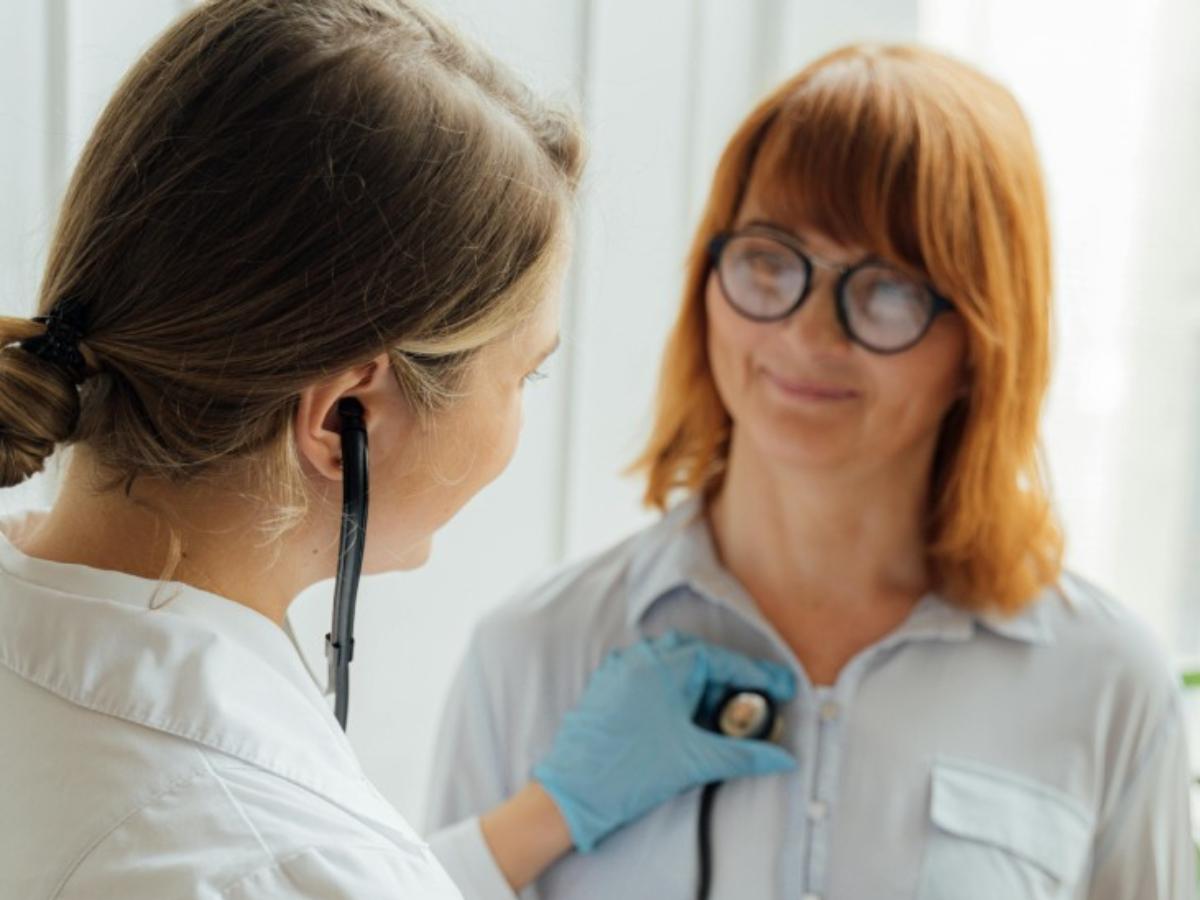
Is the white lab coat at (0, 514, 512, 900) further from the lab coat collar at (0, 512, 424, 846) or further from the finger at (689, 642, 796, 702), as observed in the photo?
the finger at (689, 642, 796, 702)

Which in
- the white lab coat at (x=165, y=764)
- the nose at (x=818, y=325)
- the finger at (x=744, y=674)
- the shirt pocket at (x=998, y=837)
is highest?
the nose at (x=818, y=325)

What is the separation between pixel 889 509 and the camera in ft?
4.93

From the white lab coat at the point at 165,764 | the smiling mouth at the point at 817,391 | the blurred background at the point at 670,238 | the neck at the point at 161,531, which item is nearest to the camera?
the white lab coat at the point at 165,764

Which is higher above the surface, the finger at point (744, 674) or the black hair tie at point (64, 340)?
the black hair tie at point (64, 340)

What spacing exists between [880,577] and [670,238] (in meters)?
0.53

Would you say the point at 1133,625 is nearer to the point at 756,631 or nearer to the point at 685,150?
the point at 756,631

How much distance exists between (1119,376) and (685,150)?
78cm

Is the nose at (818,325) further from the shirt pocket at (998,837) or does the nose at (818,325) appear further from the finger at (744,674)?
the shirt pocket at (998,837)

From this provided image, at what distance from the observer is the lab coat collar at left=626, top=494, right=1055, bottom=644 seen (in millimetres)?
1464

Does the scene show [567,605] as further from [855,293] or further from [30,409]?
[30,409]

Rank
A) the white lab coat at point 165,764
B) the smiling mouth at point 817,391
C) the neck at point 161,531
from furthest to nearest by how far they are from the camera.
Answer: the smiling mouth at point 817,391, the neck at point 161,531, the white lab coat at point 165,764

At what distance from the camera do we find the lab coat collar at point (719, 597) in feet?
4.80

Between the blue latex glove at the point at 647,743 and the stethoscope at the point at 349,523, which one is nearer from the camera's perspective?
the stethoscope at the point at 349,523

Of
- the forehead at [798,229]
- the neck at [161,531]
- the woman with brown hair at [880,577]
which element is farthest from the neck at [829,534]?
the neck at [161,531]
